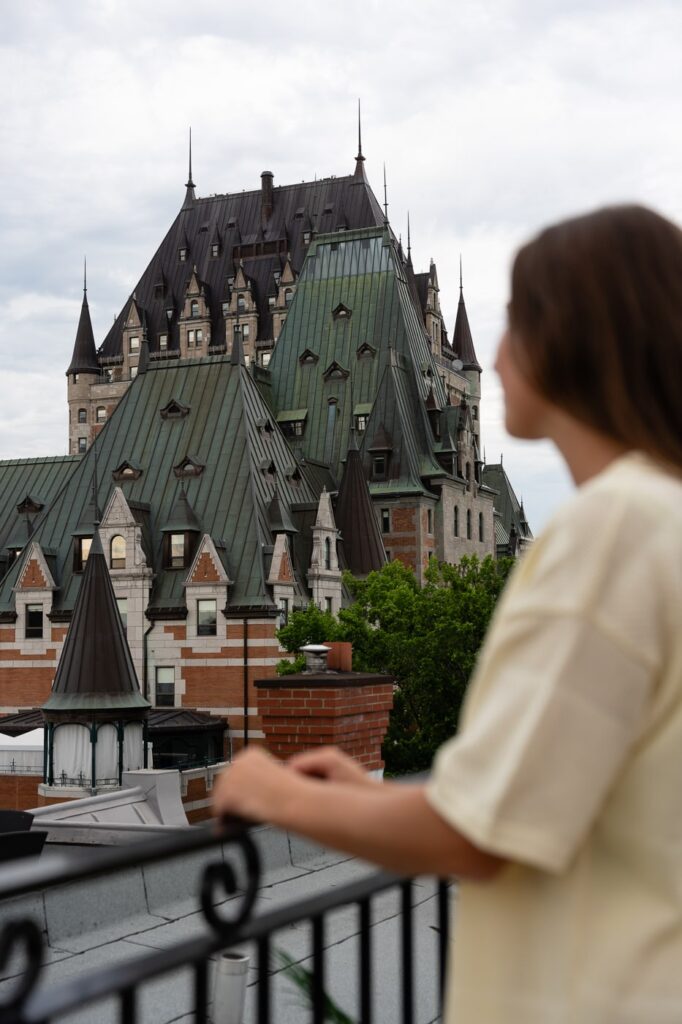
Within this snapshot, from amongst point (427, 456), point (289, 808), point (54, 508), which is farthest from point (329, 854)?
point (427, 456)

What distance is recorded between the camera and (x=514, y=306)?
68.9 inches

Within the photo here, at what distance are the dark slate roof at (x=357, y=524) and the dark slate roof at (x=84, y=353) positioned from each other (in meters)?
39.0

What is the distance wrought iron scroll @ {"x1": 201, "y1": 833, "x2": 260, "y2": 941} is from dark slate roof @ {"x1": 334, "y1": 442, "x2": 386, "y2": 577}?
4719 centimetres

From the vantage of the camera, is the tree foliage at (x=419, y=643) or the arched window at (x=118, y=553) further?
the arched window at (x=118, y=553)

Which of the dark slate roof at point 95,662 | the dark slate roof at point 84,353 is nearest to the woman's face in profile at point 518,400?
the dark slate roof at point 95,662

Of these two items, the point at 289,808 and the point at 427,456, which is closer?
the point at 289,808

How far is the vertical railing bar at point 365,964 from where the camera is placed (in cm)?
252

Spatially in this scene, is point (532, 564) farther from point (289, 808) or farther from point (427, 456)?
point (427, 456)

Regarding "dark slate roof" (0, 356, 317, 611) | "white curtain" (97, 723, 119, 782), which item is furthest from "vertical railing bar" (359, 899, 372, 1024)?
"dark slate roof" (0, 356, 317, 611)

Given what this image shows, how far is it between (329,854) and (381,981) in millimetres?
2726

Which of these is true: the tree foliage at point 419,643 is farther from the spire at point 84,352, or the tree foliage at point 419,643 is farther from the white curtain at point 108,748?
the spire at point 84,352

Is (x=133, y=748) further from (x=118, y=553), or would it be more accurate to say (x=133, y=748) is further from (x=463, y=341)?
(x=463, y=341)

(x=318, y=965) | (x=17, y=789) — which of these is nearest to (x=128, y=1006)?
(x=318, y=965)

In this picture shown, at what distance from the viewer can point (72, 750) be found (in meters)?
34.0
